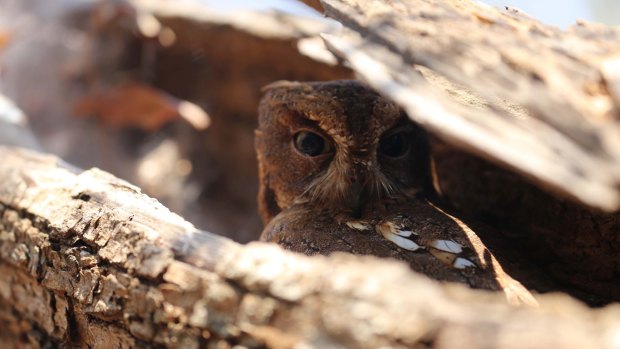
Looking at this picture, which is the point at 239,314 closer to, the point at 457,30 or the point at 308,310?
the point at 308,310

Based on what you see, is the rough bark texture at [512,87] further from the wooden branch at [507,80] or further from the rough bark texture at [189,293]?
the rough bark texture at [189,293]

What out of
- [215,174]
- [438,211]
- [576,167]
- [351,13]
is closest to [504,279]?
[438,211]

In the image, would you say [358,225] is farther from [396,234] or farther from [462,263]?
[462,263]

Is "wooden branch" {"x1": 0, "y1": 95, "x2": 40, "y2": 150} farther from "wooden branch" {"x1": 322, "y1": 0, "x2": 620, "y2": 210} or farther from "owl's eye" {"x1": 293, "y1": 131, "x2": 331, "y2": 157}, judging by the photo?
"wooden branch" {"x1": 322, "y1": 0, "x2": 620, "y2": 210}

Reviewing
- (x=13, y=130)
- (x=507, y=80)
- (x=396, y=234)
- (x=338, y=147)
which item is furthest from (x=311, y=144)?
(x=13, y=130)

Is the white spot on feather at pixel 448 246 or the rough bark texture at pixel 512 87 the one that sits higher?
the rough bark texture at pixel 512 87

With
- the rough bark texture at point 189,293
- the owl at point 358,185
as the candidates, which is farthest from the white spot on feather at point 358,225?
the rough bark texture at point 189,293

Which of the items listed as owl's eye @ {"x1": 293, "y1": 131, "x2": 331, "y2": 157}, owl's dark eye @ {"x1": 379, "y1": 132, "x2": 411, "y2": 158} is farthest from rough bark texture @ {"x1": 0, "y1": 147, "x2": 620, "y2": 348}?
owl's dark eye @ {"x1": 379, "y1": 132, "x2": 411, "y2": 158}
